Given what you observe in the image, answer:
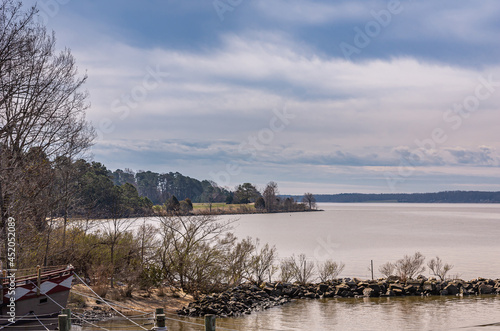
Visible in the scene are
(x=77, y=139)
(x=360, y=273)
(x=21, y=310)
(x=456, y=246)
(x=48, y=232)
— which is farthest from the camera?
(x=456, y=246)

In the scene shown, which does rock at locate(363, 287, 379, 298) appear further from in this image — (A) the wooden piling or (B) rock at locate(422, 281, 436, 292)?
(A) the wooden piling

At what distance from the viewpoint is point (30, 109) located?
2386 cm

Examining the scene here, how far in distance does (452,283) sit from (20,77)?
101 feet

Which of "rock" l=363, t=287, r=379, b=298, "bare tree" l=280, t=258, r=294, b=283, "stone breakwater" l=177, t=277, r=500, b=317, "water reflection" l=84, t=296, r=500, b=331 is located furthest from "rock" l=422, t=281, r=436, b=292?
"bare tree" l=280, t=258, r=294, b=283

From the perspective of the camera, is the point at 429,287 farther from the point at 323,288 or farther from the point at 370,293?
the point at 323,288

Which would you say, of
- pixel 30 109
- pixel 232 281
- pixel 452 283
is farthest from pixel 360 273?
pixel 30 109

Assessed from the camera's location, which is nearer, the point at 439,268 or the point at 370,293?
the point at 370,293

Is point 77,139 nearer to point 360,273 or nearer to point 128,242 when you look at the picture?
point 128,242

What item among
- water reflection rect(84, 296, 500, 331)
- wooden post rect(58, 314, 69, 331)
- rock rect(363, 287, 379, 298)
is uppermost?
wooden post rect(58, 314, 69, 331)

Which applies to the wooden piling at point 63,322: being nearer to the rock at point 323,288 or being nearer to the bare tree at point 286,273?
the rock at point 323,288

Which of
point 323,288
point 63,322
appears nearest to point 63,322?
point 63,322

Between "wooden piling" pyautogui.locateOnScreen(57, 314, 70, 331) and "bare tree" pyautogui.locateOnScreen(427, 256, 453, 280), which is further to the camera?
"bare tree" pyautogui.locateOnScreen(427, 256, 453, 280)

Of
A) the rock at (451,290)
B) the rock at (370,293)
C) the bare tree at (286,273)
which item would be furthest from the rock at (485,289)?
the bare tree at (286,273)

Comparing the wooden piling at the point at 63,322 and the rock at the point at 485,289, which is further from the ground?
the wooden piling at the point at 63,322
